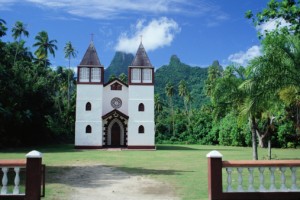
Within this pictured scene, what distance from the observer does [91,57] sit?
3556cm

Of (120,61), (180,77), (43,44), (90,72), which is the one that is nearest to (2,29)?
(90,72)

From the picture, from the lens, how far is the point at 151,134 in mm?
34438

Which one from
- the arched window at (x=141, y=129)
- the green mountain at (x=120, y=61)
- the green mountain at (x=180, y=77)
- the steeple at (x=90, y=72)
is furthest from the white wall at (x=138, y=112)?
the green mountain at (x=120, y=61)

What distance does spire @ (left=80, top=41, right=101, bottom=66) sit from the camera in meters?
35.1

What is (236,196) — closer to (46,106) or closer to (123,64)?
(46,106)

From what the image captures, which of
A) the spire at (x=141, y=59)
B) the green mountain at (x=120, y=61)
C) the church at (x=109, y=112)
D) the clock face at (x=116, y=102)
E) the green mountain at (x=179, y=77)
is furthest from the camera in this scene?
the green mountain at (x=120, y=61)

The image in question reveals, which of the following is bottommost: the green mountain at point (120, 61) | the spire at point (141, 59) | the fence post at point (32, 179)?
the fence post at point (32, 179)

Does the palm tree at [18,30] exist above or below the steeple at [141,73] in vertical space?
above

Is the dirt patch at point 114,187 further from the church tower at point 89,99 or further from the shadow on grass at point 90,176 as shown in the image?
the church tower at point 89,99

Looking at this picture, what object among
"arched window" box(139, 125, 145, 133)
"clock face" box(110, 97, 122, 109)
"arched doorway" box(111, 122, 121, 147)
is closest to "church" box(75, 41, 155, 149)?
"arched window" box(139, 125, 145, 133)

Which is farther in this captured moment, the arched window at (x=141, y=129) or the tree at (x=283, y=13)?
the arched window at (x=141, y=129)

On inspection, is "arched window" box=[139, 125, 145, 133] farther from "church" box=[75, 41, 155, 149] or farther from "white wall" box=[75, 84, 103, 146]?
"white wall" box=[75, 84, 103, 146]

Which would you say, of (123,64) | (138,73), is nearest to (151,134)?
(138,73)

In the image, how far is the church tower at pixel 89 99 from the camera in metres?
34.6
